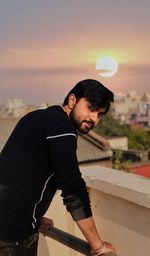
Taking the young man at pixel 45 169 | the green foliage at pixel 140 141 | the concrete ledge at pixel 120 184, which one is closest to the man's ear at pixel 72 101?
the young man at pixel 45 169

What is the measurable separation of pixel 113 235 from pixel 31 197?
2.74ft

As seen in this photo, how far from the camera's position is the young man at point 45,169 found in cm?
178

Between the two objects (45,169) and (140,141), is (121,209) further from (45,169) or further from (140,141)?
(140,141)

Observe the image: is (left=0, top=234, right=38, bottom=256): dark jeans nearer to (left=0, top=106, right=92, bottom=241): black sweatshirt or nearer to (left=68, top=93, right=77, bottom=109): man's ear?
(left=0, top=106, right=92, bottom=241): black sweatshirt

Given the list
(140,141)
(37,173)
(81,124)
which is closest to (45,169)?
(37,173)

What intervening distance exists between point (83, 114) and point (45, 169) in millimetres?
313

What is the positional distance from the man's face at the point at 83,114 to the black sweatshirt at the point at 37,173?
67 millimetres

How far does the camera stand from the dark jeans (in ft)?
6.44

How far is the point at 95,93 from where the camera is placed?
192 cm


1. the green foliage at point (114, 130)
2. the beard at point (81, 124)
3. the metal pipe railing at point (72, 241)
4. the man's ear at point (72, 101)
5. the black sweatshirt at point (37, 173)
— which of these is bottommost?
the green foliage at point (114, 130)

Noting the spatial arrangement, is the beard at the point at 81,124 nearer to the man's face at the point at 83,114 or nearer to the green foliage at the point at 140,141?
the man's face at the point at 83,114

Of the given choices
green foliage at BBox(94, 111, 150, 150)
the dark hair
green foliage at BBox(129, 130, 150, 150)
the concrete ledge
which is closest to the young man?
the dark hair

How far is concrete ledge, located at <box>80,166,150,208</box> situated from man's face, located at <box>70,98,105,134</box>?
482mm

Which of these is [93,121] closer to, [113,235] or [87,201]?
[87,201]
